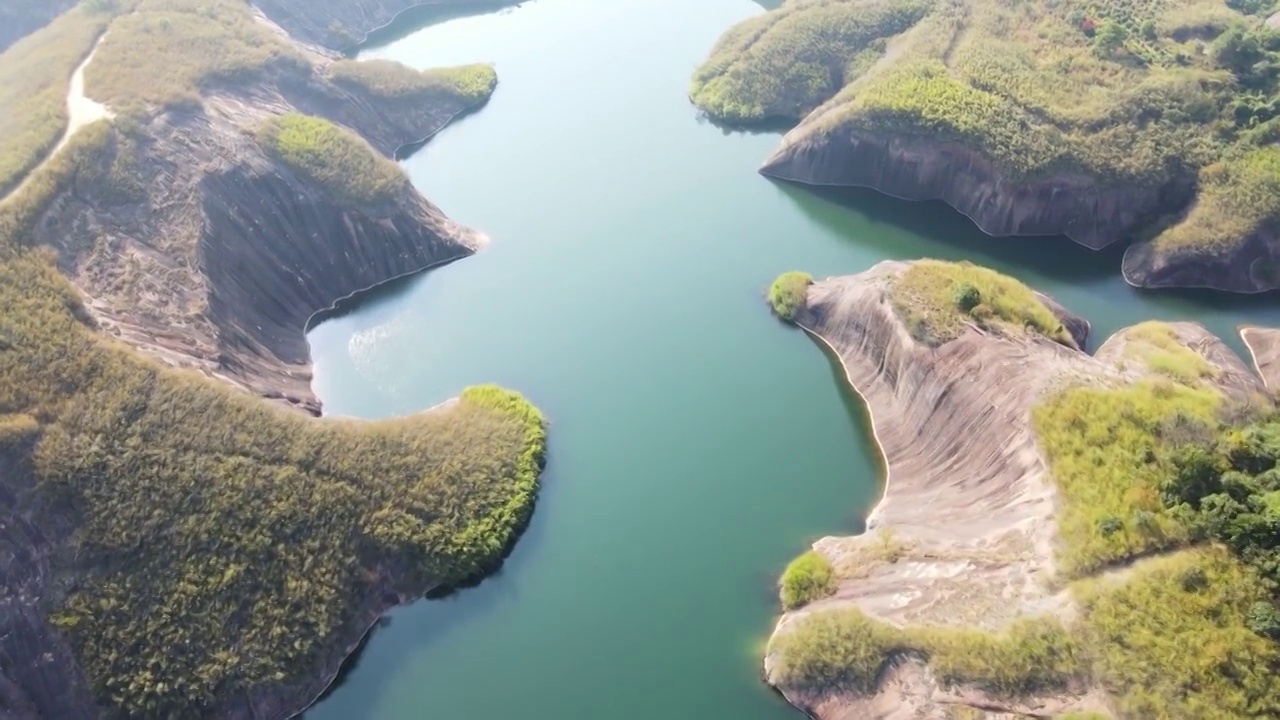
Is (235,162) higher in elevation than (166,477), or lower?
higher

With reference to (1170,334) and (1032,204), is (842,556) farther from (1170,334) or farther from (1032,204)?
(1032,204)

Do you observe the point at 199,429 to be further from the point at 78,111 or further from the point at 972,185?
the point at 972,185

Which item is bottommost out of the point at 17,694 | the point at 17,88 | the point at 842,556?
the point at 17,694

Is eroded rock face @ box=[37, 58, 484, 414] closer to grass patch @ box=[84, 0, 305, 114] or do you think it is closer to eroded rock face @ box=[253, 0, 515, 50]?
A: grass patch @ box=[84, 0, 305, 114]

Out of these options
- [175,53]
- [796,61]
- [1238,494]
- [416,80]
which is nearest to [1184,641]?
[1238,494]

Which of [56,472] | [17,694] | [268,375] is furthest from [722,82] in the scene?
[17,694]

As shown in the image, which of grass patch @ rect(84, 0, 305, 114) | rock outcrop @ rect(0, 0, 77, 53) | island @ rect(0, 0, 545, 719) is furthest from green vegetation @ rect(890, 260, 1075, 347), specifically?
rock outcrop @ rect(0, 0, 77, 53)
